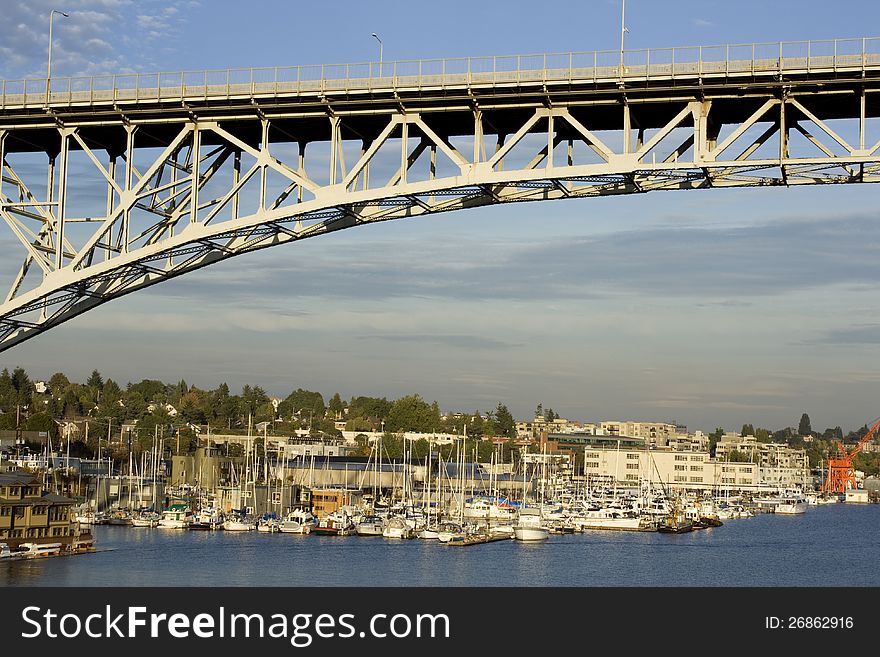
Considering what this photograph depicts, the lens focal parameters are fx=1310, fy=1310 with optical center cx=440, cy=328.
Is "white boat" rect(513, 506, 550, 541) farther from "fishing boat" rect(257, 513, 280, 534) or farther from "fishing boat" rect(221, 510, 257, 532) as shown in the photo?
"fishing boat" rect(221, 510, 257, 532)

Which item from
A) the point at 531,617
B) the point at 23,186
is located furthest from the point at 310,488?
the point at 23,186

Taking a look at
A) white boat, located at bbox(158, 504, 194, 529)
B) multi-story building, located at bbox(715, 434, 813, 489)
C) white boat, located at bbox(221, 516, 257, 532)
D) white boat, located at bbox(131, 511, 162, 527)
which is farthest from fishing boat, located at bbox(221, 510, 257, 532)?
multi-story building, located at bbox(715, 434, 813, 489)

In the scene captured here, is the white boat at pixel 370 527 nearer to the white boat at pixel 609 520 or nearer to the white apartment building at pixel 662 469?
the white boat at pixel 609 520

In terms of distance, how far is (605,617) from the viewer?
3444 centimetres

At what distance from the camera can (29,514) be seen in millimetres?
53500

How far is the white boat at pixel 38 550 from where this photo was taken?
52344 mm

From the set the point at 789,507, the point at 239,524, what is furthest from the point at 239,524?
the point at 789,507

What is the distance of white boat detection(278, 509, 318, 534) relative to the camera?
78.9 metres

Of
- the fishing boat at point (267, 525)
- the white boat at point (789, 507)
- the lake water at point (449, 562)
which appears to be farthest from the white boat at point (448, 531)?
the white boat at point (789, 507)

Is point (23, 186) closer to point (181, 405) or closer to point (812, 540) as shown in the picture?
point (812, 540)

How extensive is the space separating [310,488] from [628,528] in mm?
25335

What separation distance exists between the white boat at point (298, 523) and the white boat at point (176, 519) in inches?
234

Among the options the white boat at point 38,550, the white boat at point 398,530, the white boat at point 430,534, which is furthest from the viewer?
the white boat at point 398,530

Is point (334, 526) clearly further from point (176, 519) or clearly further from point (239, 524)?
point (176, 519)
